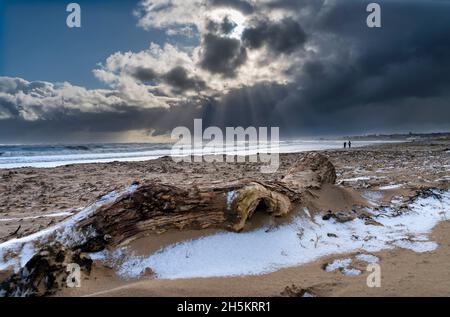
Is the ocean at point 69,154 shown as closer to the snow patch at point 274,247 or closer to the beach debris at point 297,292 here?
the snow patch at point 274,247

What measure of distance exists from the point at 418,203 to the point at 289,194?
303 cm

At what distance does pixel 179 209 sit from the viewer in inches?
169

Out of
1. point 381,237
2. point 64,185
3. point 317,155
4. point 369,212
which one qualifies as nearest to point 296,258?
point 381,237

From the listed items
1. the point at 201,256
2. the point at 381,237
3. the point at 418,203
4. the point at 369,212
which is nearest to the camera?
the point at 201,256

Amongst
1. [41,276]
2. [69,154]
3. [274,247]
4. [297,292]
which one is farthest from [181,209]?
[69,154]

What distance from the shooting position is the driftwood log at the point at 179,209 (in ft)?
13.0

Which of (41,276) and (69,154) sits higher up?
(69,154)

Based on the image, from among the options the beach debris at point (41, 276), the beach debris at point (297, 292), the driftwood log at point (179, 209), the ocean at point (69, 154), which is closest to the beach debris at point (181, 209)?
the driftwood log at point (179, 209)

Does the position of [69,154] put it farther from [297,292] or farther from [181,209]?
[297,292]

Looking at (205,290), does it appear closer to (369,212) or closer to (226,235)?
(226,235)

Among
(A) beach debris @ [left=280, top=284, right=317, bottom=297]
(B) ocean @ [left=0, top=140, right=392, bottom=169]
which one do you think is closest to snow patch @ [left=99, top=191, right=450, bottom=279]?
(A) beach debris @ [left=280, top=284, right=317, bottom=297]

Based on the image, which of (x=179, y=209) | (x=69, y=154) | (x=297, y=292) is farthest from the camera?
(x=69, y=154)

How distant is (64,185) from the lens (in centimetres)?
1118

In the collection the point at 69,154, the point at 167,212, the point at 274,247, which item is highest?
the point at 69,154
